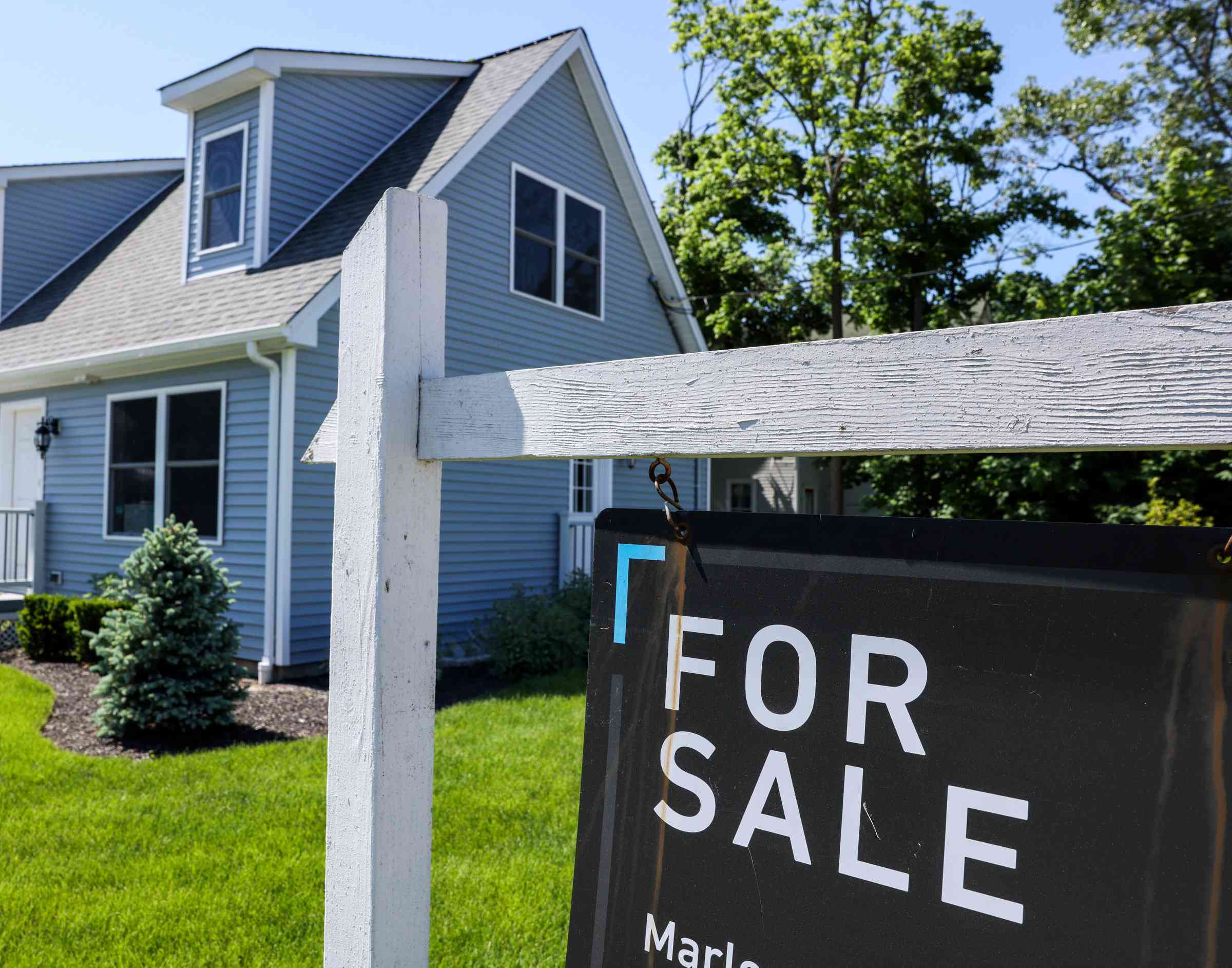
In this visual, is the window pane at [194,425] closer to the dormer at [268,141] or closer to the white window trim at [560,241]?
the dormer at [268,141]

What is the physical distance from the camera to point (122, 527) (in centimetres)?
1025

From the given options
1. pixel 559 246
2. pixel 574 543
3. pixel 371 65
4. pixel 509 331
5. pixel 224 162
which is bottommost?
pixel 574 543

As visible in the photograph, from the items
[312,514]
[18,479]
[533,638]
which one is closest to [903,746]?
[533,638]

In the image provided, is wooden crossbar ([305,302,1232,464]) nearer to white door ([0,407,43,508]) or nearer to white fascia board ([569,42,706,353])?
white fascia board ([569,42,706,353])

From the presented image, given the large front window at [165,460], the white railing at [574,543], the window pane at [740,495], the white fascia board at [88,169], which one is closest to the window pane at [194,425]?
the large front window at [165,460]

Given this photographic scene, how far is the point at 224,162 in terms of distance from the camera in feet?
33.3

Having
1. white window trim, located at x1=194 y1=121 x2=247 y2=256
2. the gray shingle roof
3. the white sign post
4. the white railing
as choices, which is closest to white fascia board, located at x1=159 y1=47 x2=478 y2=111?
white window trim, located at x1=194 y1=121 x2=247 y2=256

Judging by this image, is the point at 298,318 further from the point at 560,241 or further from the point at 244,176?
the point at 560,241

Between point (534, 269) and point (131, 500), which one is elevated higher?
point (534, 269)

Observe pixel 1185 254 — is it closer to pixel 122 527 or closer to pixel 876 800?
pixel 122 527

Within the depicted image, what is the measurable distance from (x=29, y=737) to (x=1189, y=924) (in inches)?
253

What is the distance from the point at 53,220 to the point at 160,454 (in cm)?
605

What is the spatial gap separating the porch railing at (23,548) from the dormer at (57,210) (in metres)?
3.50

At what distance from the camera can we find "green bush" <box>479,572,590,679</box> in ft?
28.3
